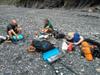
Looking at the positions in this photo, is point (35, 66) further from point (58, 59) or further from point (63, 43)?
point (63, 43)

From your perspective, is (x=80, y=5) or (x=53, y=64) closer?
(x=53, y=64)

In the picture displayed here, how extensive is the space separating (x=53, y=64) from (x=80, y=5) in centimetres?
2739

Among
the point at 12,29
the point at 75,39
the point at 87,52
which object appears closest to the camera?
the point at 87,52

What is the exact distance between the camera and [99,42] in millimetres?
15523

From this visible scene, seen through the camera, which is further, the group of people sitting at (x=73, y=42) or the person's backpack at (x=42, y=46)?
the person's backpack at (x=42, y=46)

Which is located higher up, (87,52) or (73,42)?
(87,52)

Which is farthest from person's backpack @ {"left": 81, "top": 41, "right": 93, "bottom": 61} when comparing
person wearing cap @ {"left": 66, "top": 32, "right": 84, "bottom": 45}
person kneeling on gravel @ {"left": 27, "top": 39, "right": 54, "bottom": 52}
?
person kneeling on gravel @ {"left": 27, "top": 39, "right": 54, "bottom": 52}

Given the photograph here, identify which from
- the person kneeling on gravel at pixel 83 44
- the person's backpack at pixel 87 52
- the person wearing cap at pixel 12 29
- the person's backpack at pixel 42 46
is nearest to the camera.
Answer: the person's backpack at pixel 87 52

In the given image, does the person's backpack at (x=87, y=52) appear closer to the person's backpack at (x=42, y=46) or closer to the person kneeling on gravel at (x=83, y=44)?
the person kneeling on gravel at (x=83, y=44)

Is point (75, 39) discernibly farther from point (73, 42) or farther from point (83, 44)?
point (83, 44)

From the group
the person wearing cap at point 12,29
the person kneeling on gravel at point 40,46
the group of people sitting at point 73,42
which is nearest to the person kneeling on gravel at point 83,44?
the group of people sitting at point 73,42

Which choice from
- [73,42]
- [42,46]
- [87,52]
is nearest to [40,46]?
[42,46]

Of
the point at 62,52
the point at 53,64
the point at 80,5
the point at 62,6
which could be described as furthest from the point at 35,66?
the point at 62,6

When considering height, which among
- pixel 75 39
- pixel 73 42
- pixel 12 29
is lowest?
pixel 73 42
